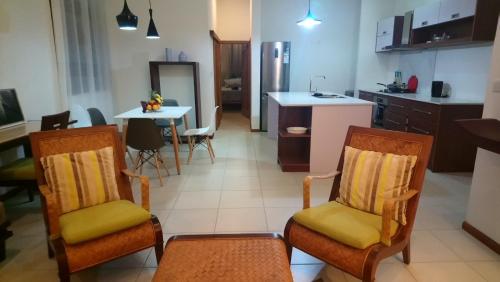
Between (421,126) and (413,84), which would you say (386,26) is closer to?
(413,84)

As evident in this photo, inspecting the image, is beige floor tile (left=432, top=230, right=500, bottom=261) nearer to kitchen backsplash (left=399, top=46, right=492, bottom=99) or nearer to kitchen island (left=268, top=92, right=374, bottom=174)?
kitchen island (left=268, top=92, right=374, bottom=174)

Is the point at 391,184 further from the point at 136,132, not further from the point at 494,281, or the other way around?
the point at 136,132

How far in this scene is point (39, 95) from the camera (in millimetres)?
3867

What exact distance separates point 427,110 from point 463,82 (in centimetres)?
89

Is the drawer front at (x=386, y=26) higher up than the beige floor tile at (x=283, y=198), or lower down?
higher up

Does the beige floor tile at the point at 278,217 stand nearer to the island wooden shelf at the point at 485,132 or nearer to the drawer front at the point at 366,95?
the island wooden shelf at the point at 485,132

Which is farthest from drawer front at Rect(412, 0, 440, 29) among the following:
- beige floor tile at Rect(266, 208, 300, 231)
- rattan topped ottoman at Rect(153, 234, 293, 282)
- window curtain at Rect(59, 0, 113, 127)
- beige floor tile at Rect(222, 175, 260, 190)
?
window curtain at Rect(59, 0, 113, 127)

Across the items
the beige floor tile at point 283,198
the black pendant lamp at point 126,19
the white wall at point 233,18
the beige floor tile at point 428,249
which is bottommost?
the beige floor tile at point 428,249

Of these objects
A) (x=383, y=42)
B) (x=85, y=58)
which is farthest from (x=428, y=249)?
(x=85, y=58)

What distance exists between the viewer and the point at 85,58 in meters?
4.83

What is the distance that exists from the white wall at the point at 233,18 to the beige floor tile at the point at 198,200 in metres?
6.29

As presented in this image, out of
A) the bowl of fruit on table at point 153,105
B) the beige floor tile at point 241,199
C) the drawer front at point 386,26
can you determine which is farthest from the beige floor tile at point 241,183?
the drawer front at point 386,26

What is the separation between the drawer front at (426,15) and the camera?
4.49m

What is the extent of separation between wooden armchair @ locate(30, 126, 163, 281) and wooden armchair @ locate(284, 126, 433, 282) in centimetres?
97
